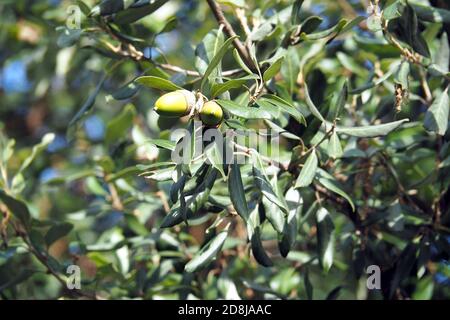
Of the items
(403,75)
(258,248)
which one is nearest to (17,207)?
(258,248)

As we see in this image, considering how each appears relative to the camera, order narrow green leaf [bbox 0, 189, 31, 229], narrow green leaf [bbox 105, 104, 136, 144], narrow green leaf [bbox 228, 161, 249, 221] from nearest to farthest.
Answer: narrow green leaf [bbox 228, 161, 249, 221] < narrow green leaf [bbox 0, 189, 31, 229] < narrow green leaf [bbox 105, 104, 136, 144]

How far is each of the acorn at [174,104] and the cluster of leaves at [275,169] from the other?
0.09 feet

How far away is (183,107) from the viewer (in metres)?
1.06

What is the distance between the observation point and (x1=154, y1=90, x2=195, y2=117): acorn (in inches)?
41.2

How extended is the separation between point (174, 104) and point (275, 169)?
1.02ft

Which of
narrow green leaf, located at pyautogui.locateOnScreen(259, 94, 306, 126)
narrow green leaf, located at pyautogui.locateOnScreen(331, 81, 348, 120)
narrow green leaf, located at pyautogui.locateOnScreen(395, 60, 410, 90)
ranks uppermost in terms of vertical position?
narrow green leaf, located at pyautogui.locateOnScreen(259, 94, 306, 126)

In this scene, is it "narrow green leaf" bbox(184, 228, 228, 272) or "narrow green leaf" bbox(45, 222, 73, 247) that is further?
"narrow green leaf" bbox(45, 222, 73, 247)

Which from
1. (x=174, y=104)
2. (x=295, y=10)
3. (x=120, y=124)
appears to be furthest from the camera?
(x=120, y=124)

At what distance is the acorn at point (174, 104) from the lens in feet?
3.43

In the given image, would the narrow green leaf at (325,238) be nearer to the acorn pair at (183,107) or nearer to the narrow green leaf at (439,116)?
the narrow green leaf at (439,116)

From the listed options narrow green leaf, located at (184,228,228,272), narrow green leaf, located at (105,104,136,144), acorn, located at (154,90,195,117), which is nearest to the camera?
acorn, located at (154,90,195,117)

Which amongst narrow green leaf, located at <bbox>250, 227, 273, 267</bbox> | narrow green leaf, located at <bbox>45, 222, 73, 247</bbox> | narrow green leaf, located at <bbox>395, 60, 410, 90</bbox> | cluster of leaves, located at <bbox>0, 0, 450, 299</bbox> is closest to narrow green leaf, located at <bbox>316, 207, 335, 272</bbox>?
cluster of leaves, located at <bbox>0, 0, 450, 299</bbox>

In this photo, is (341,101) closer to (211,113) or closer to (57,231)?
(211,113)

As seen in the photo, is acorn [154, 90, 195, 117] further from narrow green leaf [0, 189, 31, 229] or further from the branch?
narrow green leaf [0, 189, 31, 229]
